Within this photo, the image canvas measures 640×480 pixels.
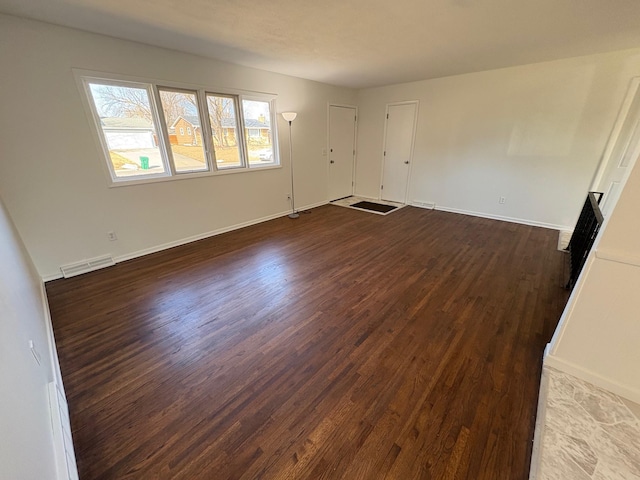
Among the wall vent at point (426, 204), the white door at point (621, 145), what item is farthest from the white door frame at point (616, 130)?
the wall vent at point (426, 204)

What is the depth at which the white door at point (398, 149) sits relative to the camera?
534 centimetres

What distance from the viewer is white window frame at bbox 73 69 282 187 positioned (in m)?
2.77

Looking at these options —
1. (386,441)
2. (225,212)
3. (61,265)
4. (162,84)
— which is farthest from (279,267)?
(162,84)

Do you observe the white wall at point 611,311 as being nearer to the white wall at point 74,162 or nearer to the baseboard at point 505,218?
the baseboard at point 505,218

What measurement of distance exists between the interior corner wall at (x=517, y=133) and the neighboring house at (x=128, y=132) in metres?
4.45

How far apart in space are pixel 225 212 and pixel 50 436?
3.39 meters

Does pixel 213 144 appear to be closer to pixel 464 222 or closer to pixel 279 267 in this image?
pixel 279 267

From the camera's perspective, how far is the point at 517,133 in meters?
4.24

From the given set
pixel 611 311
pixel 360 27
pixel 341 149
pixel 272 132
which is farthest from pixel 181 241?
pixel 611 311

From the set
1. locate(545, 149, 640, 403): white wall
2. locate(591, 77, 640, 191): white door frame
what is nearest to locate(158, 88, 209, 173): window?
locate(545, 149, 640, 403): white wall

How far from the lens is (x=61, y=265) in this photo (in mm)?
2898

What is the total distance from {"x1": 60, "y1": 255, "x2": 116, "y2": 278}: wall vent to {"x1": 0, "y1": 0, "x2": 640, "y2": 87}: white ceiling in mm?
2337

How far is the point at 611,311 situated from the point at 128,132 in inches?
180

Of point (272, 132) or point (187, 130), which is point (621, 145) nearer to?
point (272, 132)
